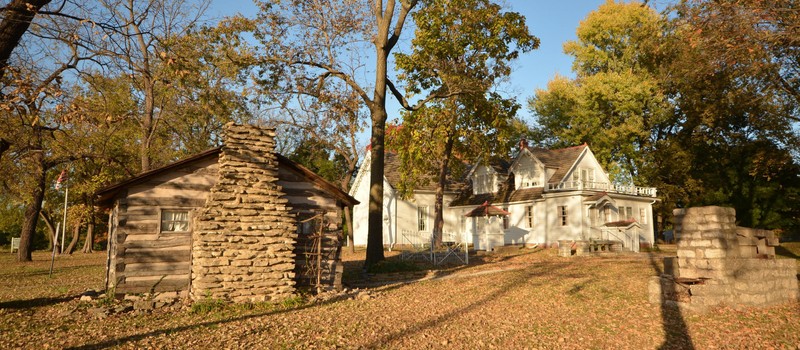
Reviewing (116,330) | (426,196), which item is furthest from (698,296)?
(426,196)

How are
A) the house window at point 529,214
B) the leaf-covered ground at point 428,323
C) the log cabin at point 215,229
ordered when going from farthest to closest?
the house window at point 529,214 → the log cabin at point 215,229 → the leaf-covered ground at point 428,323

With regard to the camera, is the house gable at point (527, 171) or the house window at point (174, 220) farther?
the house gable at point (527, 171)

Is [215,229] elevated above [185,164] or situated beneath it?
situated beneath

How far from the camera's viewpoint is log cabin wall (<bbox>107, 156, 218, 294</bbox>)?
1303 centimetres

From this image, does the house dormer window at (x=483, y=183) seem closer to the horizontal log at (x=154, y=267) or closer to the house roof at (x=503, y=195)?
the house roof at (x=503, y=195)

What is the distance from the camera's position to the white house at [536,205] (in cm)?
3269

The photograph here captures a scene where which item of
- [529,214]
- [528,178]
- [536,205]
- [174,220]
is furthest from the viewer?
[528,178]

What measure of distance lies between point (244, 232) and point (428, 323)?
16.2 ft

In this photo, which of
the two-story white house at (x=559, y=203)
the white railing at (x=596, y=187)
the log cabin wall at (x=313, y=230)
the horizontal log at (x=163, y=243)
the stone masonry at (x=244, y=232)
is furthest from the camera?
the white railing at (x=596, y=187)

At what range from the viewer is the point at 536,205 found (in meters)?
34.8

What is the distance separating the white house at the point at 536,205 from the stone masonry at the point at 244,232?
17881mm

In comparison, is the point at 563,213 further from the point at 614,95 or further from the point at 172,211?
the point at 172,211

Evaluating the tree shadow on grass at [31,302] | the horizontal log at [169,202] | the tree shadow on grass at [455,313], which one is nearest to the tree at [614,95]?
the tree shadow on grass at [455,313]

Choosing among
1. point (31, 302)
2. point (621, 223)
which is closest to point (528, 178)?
point (621, 223)
